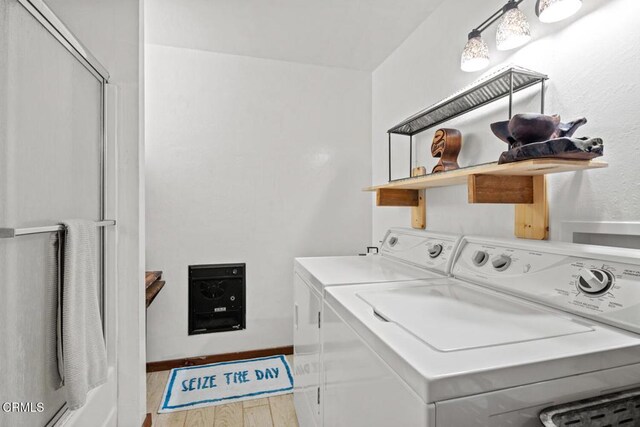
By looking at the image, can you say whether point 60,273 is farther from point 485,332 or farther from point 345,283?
point 485,332

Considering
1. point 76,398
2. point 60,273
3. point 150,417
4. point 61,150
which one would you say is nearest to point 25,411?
point 76,398

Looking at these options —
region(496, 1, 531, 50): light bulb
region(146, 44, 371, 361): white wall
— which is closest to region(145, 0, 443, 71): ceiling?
region(146, 44, 371, 361): white wall

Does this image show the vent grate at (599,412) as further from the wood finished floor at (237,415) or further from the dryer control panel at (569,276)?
the wood finished floor at (237,415)

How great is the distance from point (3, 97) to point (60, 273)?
21.3 inches

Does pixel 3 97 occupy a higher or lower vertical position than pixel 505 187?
higher

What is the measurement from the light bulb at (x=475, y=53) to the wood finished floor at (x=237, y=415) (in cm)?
208

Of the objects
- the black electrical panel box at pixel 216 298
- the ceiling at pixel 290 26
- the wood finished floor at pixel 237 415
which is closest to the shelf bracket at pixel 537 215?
the ceiling at pixel 290 26

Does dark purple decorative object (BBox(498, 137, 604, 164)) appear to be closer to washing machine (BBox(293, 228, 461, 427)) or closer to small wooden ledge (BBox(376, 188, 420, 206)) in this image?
washing machine (BBox(293, 228, 461, 427))

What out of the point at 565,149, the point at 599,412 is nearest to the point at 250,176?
the point at 565,149

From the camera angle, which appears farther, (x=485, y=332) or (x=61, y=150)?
(x=61, y=150)

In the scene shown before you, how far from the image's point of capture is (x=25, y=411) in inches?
35.2

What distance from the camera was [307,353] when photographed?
1419 mm

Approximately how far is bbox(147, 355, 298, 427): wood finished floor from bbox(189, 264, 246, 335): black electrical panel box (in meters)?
0.57

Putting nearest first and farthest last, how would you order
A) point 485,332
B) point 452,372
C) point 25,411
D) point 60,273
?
point 452,372, point 485,332, point 25,411, point 60,273
